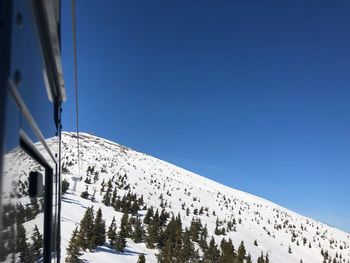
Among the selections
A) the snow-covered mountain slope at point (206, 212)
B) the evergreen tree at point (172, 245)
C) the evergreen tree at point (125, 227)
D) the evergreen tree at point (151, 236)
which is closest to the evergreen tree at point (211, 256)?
the evergreen tree at point (172, 245)

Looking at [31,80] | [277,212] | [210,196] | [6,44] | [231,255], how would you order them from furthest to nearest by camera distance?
[277,212]
[210,196]
[231,255]
[31,80]
[6,44]

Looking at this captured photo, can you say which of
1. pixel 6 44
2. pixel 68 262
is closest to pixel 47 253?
pixel 6 44

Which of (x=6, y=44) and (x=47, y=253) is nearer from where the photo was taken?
(x=6, y=44)

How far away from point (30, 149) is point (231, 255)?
29657 millimetres

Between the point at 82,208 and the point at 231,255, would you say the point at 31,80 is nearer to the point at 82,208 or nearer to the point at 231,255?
the point at 231,255

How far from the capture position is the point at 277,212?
71.9m

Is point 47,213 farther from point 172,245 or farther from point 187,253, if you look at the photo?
point 172,245

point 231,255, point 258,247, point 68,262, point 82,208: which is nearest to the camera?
point 68,262

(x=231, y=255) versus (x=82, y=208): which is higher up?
(x=82, y=208)

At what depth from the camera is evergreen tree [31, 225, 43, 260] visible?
2.38 m

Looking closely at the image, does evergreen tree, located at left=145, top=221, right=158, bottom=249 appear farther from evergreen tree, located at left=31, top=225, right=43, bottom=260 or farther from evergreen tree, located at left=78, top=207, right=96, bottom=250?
evergreen tree, located at left=31, top=225, right=43, bottom=260

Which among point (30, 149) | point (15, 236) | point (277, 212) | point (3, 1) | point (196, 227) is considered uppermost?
point (277, 212)

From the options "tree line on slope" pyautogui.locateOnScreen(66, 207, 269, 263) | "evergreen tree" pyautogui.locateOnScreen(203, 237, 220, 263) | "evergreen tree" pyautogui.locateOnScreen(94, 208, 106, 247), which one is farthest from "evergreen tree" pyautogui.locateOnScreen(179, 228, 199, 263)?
"evergreen tree" pyautogui.locateOnScreen(94, 208, 106, 247)

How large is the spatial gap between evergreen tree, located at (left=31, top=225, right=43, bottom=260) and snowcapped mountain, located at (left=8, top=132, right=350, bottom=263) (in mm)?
22649
